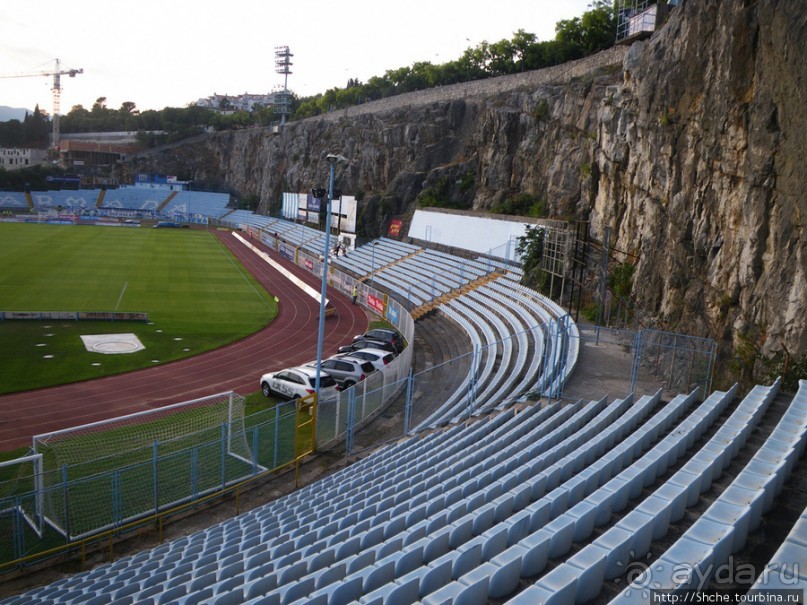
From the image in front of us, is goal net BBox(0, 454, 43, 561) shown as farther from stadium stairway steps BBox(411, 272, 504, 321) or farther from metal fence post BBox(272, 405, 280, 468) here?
stadium stairway steps BBox(411, 272, 504, 321)

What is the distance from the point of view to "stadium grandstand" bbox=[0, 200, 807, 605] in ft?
17.1

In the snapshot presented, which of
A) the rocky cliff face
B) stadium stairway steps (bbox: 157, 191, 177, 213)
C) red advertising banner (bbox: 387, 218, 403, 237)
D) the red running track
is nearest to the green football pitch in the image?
the red running track

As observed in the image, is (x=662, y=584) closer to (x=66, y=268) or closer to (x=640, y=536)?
(x=640, y=536)

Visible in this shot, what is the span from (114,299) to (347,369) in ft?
69.8

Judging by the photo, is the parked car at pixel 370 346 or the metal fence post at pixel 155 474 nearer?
the metal fence post at pixel 155 474

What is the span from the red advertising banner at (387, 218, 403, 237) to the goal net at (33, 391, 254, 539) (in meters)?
38.1

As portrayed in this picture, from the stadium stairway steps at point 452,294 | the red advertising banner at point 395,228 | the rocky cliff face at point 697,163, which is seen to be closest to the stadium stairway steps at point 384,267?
the rocky cliff face at point 697,163

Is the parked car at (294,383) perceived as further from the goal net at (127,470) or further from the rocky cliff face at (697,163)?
the rocky cliff face at (697,163)

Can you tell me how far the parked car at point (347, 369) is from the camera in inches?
837

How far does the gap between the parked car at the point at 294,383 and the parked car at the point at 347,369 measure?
497 millimetres

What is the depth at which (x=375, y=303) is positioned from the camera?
3688 centimetres

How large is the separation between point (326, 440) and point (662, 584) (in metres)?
11.9

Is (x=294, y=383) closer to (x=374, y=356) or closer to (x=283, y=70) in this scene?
(x=374, y=356)

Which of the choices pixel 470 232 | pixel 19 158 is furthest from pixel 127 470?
pixel 19 158
